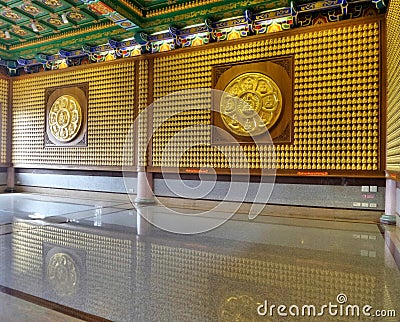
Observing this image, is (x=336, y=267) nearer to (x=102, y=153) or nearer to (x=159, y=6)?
(x=159, y=6)

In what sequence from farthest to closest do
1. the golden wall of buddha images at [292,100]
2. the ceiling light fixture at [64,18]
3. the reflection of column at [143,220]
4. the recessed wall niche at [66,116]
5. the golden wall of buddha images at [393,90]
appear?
1. the recessed wall niche at [66,116]
2. the ceiling light fixture at [64,18]
3. the golden wall of buddha images at [292,100]
4. the reflection of column at [143,220]
5. the golden wall of buddha images at [393,90]

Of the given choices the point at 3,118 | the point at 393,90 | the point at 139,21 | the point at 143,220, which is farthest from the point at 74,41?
the point at 393,90

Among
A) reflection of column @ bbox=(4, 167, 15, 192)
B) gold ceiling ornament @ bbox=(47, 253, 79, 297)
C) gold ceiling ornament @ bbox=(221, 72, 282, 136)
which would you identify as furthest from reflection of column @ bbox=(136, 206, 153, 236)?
reflection of column @ bbox=(4, 167, 15, 192)

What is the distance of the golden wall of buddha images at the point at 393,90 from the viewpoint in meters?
3.86

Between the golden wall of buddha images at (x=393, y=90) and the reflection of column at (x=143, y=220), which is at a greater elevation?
the golden wall of buddha images at (x=393, y=90)

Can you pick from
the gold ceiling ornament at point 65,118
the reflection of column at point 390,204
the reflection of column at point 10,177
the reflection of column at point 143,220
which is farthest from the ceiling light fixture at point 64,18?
the reflection of column at point 390,204

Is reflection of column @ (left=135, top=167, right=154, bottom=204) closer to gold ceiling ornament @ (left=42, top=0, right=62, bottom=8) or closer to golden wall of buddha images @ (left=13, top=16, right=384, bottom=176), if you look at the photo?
golden wall of buddha images @ (left=13, top=16, right=384, bottom=176)

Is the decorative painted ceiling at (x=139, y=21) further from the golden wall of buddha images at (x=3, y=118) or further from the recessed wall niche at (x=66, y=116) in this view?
the golden wall of buddha images at (x=3, y=118)

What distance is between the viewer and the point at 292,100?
5.68m

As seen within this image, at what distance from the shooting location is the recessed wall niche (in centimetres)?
809

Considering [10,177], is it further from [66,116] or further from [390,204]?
[390,204]

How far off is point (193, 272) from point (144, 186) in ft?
15.3

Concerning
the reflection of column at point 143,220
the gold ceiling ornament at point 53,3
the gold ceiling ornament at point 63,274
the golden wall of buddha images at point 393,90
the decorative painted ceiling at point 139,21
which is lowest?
the reflection of column at point 143,220

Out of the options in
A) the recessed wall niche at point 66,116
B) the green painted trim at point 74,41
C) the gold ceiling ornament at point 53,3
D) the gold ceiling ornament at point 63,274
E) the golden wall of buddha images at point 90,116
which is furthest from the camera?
the recessed wall niche at point 66,116
